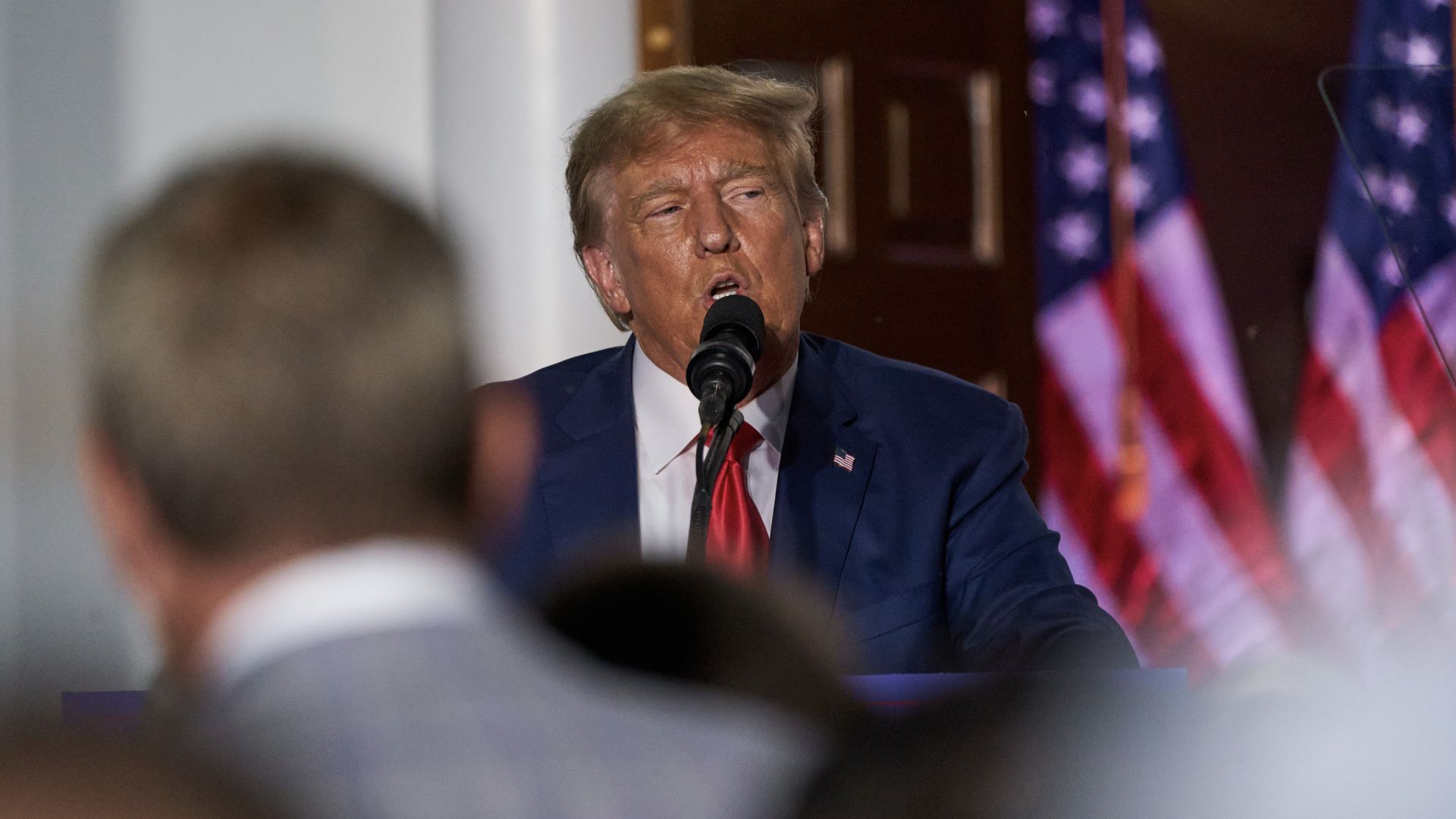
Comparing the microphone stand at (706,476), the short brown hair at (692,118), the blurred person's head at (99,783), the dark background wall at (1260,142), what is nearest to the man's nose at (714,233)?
the short brown hair at (692,118)

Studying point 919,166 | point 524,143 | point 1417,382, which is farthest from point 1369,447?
point 524,143

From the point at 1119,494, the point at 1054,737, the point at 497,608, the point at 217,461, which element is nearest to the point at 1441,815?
the point at 1054,737

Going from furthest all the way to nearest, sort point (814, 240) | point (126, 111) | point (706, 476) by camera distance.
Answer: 1. point (126, 111)
2. point (814, 240)
3. point (706, 476)

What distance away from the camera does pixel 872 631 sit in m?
1.65

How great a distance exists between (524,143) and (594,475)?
112 centimetres

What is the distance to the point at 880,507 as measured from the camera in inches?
69.2

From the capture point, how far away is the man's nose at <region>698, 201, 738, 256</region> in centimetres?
185

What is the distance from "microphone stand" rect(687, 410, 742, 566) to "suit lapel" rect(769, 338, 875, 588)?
37cm

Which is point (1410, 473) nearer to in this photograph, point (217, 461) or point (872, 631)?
point (872, 631)

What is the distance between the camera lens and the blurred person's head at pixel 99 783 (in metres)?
0.37

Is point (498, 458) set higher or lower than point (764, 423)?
higher

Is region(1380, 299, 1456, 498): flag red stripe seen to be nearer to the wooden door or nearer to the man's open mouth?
the wooden door

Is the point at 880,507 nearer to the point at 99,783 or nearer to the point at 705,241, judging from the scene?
the point at 705,241

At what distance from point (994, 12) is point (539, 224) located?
1332mm
